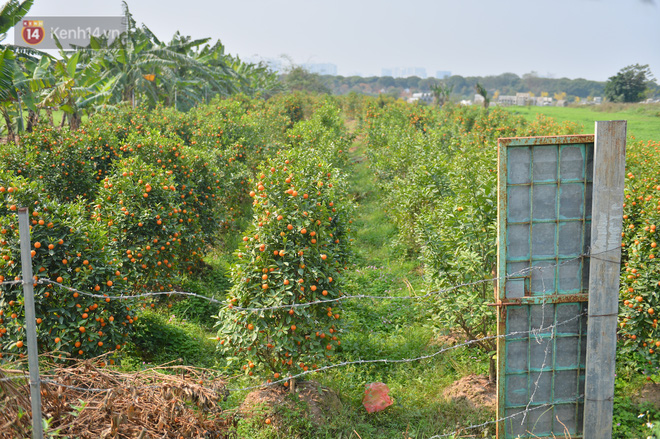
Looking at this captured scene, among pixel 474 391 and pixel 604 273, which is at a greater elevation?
pixel 604 273

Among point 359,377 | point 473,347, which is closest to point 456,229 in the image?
point 473,347

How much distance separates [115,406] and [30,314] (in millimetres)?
1124

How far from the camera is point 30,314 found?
2.89 m

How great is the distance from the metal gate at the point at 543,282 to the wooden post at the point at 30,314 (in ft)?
11.2

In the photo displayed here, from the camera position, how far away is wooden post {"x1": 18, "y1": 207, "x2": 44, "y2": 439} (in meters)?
2.84

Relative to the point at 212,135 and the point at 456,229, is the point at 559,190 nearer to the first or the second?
the point at 456,229

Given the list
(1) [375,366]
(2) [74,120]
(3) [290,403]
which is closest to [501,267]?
(3) [290,403]

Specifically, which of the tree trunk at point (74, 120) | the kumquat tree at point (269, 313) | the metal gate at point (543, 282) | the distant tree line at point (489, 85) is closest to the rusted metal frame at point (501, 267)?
the metal gate at point (543, 282)

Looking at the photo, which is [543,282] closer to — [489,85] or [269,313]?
[269,313]

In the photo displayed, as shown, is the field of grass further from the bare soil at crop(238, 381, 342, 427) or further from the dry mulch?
the dry mulch

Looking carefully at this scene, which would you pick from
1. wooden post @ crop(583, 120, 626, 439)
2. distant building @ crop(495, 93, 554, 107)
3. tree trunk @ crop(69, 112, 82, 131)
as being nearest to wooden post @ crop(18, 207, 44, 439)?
wooden post @ crop(583, 120, 626, 439)

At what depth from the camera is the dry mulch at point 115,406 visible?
3261 millimetres

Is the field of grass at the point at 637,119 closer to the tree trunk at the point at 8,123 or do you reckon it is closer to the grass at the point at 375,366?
the grass at the point at 375,366

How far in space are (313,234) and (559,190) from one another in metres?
2.38
